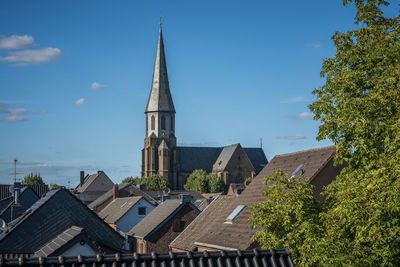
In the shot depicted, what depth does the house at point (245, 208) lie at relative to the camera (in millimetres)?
24422

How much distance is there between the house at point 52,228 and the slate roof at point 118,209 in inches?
880

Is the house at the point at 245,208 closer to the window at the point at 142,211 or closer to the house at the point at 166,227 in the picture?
the house at the point at 166,227

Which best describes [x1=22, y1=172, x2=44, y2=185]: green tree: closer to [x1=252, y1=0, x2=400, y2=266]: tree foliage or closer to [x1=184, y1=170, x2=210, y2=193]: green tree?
[x1=184, y1=170, x2=210, y2=193]: green tree

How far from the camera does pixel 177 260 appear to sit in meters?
9.31

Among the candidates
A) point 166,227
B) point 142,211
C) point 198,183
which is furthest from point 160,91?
point 166,227

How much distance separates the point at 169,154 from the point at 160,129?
761 cm

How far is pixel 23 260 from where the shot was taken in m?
8.59

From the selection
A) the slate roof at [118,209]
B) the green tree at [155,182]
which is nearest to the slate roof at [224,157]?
the green tree at [155,182]

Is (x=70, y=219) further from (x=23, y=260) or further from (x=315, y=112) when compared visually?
(x=23, y=260)

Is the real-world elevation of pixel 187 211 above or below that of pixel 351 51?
below

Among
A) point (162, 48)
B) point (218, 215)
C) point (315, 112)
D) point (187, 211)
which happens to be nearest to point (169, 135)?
point (162, 48)

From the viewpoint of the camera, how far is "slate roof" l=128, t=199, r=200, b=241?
3991 centimetres

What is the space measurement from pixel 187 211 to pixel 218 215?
1074 cm

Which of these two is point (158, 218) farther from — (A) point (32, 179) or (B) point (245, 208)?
(A) point (32, 179)
